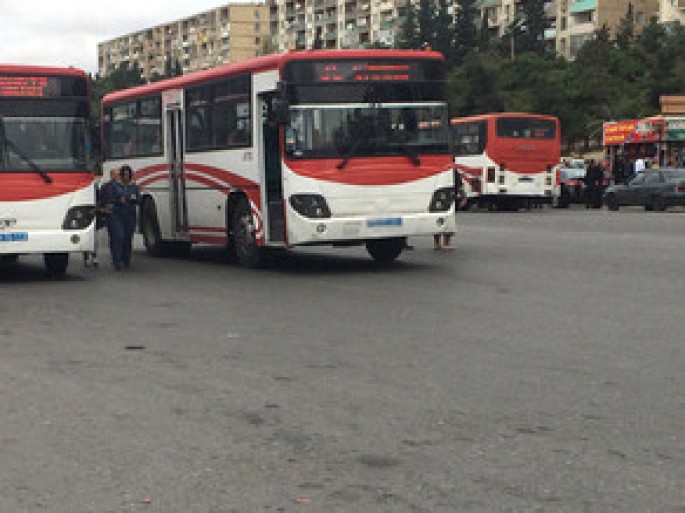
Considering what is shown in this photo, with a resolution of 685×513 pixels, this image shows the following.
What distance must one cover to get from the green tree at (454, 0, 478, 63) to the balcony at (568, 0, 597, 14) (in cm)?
1018

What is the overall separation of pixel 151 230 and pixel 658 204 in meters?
21.9

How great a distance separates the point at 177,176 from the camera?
744 inches

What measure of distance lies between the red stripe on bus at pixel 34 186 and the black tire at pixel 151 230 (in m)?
5.01

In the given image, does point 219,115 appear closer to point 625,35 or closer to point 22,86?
point 22,86

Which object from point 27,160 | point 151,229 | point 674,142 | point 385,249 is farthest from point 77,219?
point 674,142

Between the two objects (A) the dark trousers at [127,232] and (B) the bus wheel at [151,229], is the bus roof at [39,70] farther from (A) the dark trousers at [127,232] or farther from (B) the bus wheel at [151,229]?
(B) the bus wheel at [151,229]

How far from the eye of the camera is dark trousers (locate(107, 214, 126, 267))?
17297 mm

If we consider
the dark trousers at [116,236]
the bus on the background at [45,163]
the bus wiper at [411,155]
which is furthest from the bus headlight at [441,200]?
the dark trousers at [116,236]

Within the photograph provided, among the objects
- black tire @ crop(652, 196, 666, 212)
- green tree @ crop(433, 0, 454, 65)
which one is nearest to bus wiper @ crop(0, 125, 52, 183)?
black tire @ crop(652, 196, 666, 212)

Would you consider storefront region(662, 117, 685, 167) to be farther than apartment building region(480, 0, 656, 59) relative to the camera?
No

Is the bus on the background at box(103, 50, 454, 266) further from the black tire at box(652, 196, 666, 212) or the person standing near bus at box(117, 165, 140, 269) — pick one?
the black tire at box(652, 196, 666, 212)

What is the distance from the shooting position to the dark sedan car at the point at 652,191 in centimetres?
3653

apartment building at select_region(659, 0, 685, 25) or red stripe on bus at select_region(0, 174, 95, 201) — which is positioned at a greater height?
apartment building at select_region(659, 0, 685, 25)

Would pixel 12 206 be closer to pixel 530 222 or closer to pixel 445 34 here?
pixel 530 222
